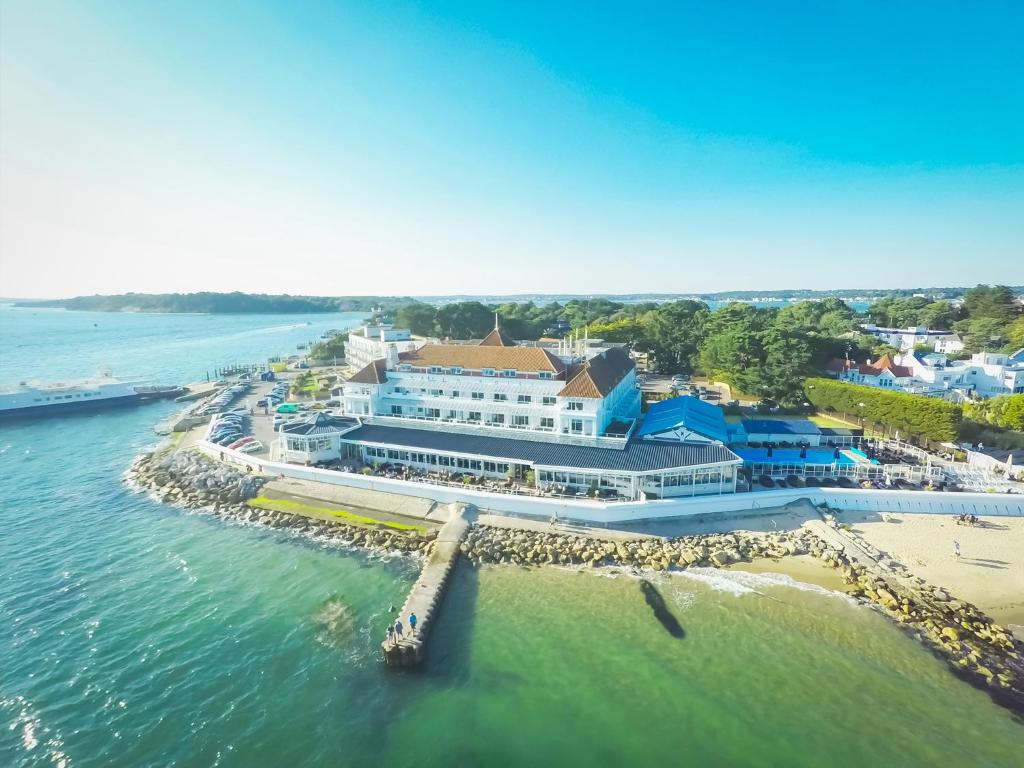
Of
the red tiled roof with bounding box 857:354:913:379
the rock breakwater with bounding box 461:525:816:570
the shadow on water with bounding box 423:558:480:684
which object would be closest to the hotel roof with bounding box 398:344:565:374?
the rock breakwater with bounding box 461:525:816:570

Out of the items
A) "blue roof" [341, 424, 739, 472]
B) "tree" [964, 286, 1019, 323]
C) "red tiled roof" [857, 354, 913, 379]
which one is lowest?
"blue roof" [341, 424, 739, 472]

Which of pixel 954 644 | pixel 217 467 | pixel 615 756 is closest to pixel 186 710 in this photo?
pixel 615 756

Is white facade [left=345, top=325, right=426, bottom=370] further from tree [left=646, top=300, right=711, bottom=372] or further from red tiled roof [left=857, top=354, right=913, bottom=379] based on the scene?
red tiled roof [left=857, top=354, right=913, bottom=379]

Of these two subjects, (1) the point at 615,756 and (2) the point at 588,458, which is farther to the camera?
(2) the point at 588,458

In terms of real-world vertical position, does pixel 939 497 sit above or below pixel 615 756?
above

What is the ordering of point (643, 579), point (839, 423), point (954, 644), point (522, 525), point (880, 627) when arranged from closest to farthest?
1. point (954, 644)
2. point (880, 627)
3. point (643, 579)
4. point (522, 525)
5. point (839, 423)

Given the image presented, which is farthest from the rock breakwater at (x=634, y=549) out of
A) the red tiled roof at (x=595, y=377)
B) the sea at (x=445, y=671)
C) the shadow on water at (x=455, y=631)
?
the red tiled roof at (x=595, y=377)

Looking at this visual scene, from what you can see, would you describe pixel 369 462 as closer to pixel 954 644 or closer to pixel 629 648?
pixel 629 648
